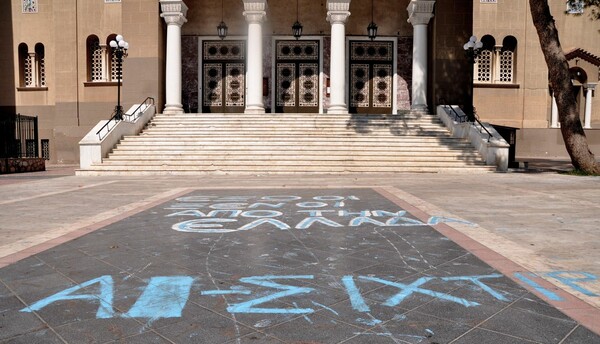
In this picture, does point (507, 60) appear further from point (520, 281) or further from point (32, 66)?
point (520, 281)

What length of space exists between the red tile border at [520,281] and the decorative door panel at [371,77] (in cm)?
1915

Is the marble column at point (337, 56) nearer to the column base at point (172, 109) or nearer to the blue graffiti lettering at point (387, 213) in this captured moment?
the column base at point (172, 109)

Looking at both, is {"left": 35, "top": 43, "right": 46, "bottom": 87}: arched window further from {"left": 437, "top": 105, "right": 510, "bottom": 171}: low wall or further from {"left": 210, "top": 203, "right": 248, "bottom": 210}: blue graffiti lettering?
{"left": 210, "top": 203, "right": 248, "bottom": 210}: blue graffiti lettering

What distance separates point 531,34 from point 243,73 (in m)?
16.5

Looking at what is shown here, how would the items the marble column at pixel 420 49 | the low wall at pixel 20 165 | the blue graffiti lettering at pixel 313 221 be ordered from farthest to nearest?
1. the marble column at pixel 420 49
2. the low wall at pixel 20 165
3. the blue graffiti lettering at pixel 313 221

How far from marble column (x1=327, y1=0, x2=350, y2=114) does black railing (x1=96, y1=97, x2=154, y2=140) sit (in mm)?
8165

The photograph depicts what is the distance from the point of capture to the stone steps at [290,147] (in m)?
16.8

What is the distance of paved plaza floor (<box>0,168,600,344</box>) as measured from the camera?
313 centimetres

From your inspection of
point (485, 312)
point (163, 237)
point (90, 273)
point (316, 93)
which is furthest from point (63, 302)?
point (316, 93)

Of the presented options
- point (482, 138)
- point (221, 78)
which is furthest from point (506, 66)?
point (221, 78)

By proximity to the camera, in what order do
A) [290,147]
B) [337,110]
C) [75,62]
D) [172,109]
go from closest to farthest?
1. [290,147]
2. [337,110]
3. [172,109]
4. [75,62]

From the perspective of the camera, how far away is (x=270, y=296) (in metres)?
3.73

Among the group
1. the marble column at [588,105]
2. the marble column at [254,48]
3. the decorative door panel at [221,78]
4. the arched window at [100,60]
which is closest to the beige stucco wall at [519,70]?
the marble column at [588,105]

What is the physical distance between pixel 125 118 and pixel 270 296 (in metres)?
19.6
